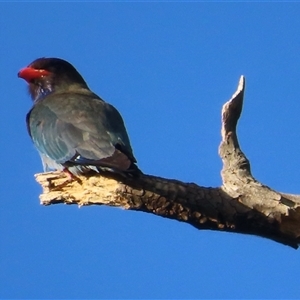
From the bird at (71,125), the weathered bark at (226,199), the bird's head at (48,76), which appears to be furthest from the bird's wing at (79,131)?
the bird's head at (48,76)

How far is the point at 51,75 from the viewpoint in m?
7.31

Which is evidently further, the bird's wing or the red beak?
the red beak

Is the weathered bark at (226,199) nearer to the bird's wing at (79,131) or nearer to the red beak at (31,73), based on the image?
the bird's wing at (79,131)

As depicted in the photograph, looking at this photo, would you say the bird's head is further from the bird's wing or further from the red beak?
the bird's wing

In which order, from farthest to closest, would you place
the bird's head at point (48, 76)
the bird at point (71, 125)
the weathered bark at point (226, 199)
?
1. the bird's head at point (48, 76)
2. the bird at point (71, 125)
3. the weathered bark at point (226, 199)

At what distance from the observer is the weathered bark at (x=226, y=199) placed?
4578 mm

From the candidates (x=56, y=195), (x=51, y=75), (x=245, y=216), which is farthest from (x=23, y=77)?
(x=245, y=216)

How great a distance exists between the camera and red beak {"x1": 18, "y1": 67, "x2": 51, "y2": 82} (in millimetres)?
7316

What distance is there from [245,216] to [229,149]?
462mm

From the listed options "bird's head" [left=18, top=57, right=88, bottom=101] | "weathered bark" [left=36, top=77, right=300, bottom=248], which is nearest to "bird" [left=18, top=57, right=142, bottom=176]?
"bird's head" [left=18, top=57, right=88, bottom=101]

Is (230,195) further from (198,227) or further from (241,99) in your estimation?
(241,99)

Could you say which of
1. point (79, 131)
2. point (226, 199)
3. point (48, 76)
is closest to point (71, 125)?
point (79, 131)

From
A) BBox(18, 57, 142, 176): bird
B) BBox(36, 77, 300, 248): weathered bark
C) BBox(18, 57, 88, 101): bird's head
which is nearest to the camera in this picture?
BBox(36, 77, 300, 248): weathered bark


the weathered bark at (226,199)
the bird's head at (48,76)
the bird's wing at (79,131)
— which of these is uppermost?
the bird's head at (48,76)
